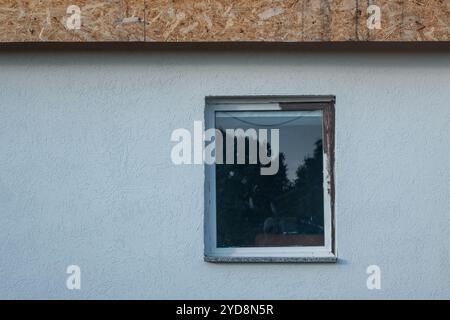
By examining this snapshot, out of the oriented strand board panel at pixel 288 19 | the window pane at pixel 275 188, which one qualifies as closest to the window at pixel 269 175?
the window pane at pixel 275 188

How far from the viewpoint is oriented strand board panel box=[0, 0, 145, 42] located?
5.33m

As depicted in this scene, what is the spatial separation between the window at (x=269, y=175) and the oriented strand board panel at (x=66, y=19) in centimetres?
86

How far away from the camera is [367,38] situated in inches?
209

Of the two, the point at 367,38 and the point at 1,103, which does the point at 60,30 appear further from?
the point at 367,38

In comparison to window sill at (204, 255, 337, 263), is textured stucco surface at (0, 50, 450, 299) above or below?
above

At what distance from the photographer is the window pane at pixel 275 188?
5.59 metres

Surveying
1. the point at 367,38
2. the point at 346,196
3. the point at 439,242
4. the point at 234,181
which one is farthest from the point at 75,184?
the point at 439,242

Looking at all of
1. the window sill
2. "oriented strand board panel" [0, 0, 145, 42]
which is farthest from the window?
"oriented strand board panel" [0, 0, 145, 42]

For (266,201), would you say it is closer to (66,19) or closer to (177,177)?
(177,177)

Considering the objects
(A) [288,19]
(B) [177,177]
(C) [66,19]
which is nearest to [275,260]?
(B) [177,177]

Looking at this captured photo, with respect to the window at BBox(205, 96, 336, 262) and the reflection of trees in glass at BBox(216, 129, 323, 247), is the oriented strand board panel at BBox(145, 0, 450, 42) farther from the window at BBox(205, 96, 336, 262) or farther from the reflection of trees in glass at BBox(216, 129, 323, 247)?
the reflection of trees in glass at BBox(216, 129, 323, 247)

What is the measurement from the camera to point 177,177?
548 centimetres

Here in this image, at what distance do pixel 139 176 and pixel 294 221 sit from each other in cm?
123
